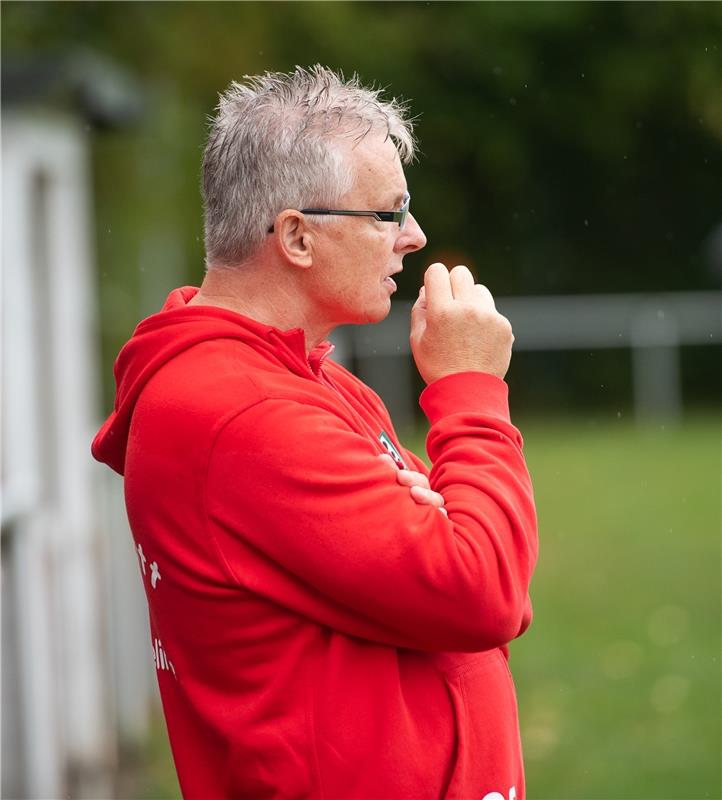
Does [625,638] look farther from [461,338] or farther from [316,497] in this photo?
[316,497]

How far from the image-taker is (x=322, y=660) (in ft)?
6.65

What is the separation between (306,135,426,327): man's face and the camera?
6.85 ft

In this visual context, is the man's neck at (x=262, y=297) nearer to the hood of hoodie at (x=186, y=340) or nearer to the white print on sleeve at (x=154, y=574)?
the hood of hoodie at (x=186, y=340)

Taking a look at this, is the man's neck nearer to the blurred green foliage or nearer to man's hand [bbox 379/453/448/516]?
man's hand [bbox 379/453/448/516]

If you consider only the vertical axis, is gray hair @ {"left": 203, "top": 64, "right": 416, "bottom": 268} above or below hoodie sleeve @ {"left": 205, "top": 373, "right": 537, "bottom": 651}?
above

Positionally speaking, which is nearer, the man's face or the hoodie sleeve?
the hoodie sleeve

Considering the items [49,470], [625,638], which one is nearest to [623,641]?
[625,638]

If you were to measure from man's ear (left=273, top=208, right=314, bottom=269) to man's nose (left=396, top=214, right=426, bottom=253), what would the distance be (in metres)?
0.15

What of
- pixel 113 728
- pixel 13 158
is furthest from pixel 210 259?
pixel 113 728

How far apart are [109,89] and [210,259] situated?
4779 millimetres

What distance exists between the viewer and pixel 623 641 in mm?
7707

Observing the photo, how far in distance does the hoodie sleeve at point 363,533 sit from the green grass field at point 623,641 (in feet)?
12.0

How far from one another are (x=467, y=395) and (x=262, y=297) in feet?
1.12

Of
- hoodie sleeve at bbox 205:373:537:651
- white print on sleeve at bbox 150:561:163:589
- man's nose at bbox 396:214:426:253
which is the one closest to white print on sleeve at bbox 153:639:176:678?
white print on sleeve at bbox 150:561:163:589
